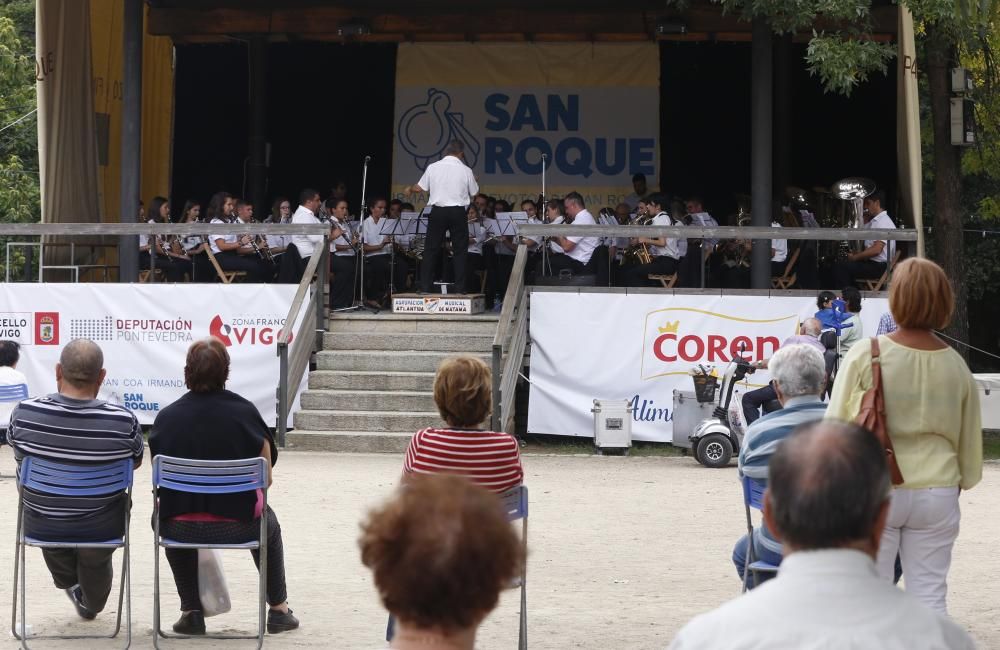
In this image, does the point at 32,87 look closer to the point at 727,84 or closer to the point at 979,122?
the point at 727,84

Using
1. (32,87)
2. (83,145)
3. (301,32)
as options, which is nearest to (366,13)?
(301,32)

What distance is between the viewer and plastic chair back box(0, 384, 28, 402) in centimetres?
1052

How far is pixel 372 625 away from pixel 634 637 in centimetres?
113

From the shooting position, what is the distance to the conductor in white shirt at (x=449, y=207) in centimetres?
1471

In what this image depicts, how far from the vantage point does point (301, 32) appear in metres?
19.1

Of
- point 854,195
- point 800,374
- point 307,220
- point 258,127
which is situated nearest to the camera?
point 800,374

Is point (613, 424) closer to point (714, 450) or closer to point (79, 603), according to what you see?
point (714, 450)

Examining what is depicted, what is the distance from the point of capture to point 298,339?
1360 centimetres

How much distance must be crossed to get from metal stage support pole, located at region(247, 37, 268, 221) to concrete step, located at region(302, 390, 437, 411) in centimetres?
715

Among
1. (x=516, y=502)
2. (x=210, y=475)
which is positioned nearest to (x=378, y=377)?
(x=210, y=475)

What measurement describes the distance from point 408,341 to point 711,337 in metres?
2.86

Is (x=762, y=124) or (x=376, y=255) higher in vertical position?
(x=762, y=124)

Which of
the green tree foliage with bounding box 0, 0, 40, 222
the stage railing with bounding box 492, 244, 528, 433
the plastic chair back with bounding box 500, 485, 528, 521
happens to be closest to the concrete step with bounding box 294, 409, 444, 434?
the stage railing with bounding box 492, 244, 528, 433

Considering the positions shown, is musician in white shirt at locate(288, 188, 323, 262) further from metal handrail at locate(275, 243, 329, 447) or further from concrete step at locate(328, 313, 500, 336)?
concrete step at locate(328, 313, 500, 336)
